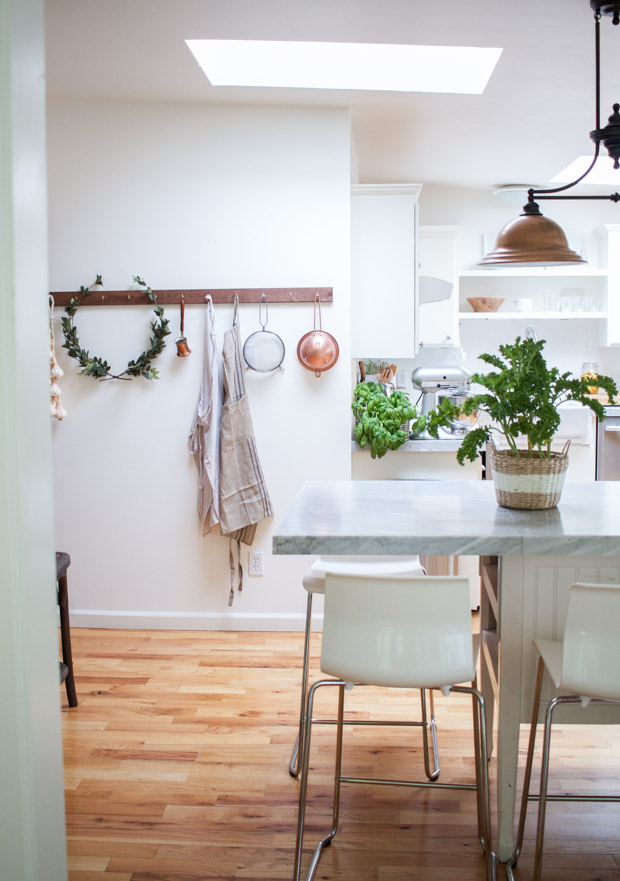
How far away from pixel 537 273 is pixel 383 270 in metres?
2.24

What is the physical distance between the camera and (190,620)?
4039 mm

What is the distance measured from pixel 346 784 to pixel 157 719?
2.70 feet

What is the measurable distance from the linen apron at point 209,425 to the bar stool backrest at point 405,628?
205cm

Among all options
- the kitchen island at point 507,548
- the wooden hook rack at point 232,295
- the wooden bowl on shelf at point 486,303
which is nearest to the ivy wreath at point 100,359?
the wooden hook rack at point 232,295

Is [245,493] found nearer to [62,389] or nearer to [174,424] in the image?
[174,424]

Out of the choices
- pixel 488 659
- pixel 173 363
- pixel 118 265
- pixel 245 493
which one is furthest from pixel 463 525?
pixel 118 265

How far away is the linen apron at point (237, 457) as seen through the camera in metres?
3.86

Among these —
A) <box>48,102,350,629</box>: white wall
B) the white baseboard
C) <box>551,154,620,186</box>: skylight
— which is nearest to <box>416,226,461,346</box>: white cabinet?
<box>551,154,620,186</box>: skylight

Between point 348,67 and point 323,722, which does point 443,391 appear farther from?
point 323,722

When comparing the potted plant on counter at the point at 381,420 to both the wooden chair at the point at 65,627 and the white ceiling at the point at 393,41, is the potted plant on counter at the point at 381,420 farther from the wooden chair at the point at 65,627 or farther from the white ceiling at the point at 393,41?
the wooden chair at the point at 65,627

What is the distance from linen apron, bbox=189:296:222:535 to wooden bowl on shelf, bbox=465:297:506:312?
Answer: 2.57 meters

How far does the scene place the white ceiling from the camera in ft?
8.93

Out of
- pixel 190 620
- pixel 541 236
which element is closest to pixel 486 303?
pixel 190 620

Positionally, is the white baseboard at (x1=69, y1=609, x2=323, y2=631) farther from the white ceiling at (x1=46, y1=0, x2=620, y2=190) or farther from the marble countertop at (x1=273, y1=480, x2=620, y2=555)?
the white ceiling at (x1=46, y1=0, x2=620, y2=190)
